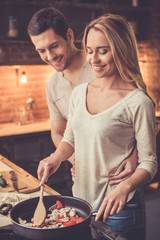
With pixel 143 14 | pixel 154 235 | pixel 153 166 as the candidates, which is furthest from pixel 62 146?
pixel 143 14

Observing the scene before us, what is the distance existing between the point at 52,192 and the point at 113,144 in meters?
0.37

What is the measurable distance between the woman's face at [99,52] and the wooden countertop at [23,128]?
2.26 metres

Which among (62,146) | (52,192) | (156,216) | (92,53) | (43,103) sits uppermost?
(92,53)

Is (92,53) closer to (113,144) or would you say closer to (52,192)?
(113,144)

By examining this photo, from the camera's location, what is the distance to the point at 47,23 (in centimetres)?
189

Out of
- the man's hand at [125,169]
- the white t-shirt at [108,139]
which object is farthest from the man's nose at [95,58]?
the man's hand at [125,169]

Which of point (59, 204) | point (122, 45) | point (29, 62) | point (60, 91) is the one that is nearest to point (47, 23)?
point (60, 91)

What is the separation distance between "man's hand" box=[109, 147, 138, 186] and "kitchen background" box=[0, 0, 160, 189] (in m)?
2.21

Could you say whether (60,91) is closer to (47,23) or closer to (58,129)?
(58,129)

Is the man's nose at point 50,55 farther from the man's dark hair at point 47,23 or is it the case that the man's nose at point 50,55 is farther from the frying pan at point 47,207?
the frying pan at point 47,207

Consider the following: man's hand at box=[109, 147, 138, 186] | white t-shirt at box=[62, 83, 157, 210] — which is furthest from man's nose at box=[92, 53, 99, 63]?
man's hand at box=[109, 147, 138, 186]

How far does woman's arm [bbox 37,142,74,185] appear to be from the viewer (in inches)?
58.4

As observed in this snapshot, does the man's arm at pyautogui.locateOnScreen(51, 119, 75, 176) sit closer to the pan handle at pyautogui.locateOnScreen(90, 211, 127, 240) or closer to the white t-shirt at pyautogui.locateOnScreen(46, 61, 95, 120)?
the white t-shirt at pyautogui.locateOnScreen(46, 61, 95, 120)

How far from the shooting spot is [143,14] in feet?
16.4
